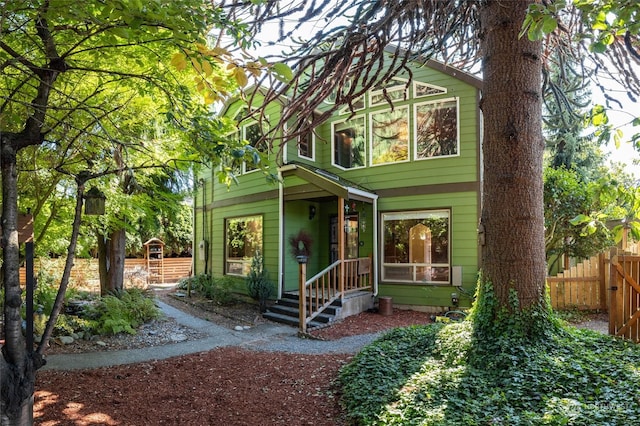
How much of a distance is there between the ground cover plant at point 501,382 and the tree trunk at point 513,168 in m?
0.56

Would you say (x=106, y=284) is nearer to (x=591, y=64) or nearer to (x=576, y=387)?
(x=576, y=387)

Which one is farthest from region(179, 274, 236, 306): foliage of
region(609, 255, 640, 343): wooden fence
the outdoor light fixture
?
region(609, 255, 640, 343): wooden fence

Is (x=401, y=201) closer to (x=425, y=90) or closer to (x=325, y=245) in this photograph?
(x=325, y=245)

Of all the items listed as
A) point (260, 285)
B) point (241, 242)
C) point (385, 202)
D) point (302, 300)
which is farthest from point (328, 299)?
point (241, 242)

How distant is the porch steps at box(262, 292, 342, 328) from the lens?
27.8ft

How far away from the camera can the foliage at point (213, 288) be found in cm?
1105

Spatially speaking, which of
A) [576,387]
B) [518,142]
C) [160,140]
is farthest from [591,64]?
[160,140]

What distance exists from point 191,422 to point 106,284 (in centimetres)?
801

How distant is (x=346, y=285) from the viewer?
9711 mm

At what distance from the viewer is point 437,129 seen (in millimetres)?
9820

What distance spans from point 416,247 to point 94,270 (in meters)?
13.0

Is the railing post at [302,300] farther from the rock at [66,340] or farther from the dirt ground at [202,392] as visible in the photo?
the rock at [66,340]

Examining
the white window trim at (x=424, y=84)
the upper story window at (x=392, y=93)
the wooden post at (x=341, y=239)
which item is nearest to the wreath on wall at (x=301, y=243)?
the wooden post at (x=341, y=239)

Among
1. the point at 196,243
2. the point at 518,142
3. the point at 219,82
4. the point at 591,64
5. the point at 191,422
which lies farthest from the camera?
the point at 196,243
